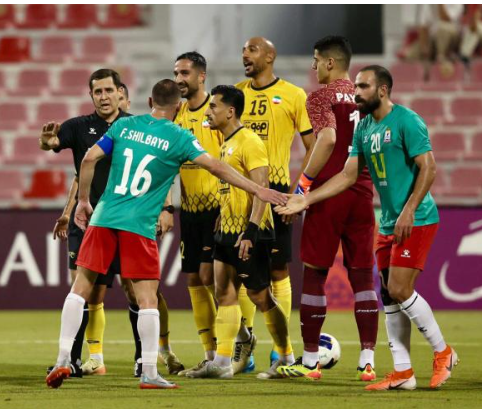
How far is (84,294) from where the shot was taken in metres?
6.43

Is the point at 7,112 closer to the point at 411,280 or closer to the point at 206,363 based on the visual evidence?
the point at 206,363

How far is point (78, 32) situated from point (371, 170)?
12.1 metres

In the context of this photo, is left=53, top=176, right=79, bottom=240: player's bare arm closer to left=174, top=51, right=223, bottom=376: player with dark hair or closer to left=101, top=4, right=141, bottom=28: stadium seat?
left=174, top=51, right=223, bottom=376: player with dark hair

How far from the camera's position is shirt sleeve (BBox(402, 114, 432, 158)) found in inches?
245

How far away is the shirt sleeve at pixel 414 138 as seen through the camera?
20.4 ft

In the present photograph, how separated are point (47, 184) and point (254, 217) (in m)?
9.07

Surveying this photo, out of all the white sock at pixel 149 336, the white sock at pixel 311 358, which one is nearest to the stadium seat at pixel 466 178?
the white sock at pixel 311 358

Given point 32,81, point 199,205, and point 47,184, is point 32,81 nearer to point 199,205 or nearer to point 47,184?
point 47,184

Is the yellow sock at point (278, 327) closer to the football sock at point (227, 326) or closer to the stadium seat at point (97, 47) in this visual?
the football sock at point (227, 326)

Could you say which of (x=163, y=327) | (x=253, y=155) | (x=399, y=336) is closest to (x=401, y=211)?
(x=399, y=336)

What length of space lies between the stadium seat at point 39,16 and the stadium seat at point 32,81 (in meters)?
1.01

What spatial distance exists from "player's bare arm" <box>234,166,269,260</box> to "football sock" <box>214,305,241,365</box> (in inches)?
19.0

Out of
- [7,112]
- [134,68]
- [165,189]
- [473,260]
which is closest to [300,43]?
[134,68]

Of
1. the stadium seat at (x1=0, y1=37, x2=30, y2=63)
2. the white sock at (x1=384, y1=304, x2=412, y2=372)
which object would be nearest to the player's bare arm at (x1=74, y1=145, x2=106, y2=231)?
the white sock at (x1=384, y1=304, x2=412, y2=372)
